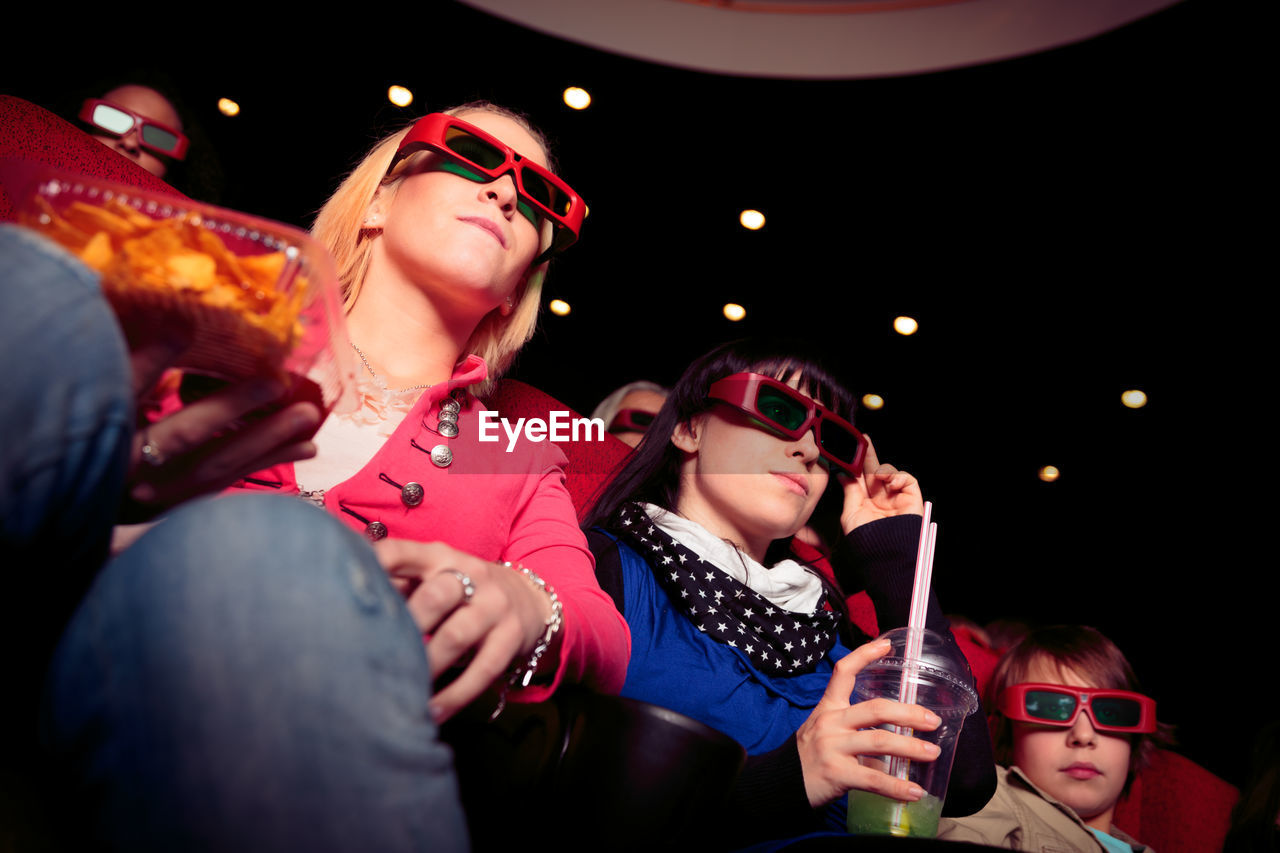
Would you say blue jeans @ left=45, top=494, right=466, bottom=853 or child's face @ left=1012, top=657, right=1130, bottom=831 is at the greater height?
blue jeans @ left=45, top=494, right=466, bottom=853

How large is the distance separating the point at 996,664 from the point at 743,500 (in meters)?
1.04

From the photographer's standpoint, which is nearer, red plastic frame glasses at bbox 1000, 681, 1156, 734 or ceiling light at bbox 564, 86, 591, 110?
red plastic frame glasses at bbox 1000, 681, 1156, 734

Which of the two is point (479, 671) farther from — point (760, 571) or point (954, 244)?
point (954, 244)

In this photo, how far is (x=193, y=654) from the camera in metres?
0.36

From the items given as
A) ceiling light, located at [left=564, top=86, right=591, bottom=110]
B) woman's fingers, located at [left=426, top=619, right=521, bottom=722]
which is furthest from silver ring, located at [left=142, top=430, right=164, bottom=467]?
ceiling light, located at [left=564, top=86, right=591, bottom=110]

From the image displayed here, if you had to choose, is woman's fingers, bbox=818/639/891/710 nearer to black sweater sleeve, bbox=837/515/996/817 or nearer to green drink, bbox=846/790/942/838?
green drink, bbox=846/790/942/838

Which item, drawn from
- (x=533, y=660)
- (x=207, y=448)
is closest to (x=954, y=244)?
(x=533, y=660)

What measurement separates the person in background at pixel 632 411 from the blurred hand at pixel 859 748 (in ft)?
5.40

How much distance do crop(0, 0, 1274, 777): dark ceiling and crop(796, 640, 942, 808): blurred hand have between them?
6.53ft

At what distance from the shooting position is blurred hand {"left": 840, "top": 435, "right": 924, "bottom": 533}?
1.42 metres

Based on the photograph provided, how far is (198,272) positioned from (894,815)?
82cm

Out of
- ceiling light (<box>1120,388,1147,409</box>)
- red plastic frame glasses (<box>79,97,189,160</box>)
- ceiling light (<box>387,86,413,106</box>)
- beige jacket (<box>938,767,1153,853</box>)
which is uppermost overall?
ceiling light (<box>387,86,413,106</box>)

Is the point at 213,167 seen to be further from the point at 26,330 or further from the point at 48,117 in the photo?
the point at 26,330

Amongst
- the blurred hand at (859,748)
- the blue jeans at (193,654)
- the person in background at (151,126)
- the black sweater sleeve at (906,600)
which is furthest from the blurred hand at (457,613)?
the person in background at (151,126)
